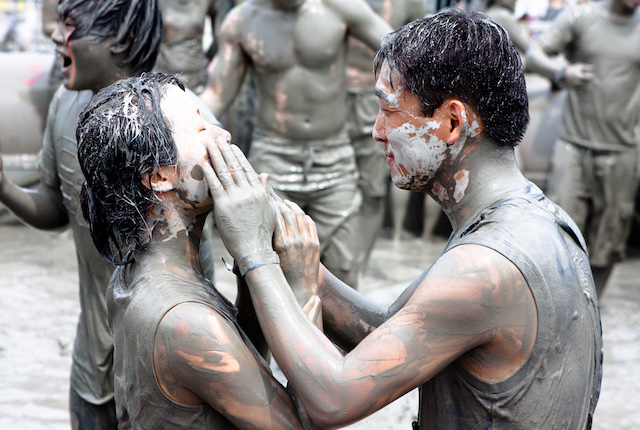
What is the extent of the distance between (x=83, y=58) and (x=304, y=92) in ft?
6.05

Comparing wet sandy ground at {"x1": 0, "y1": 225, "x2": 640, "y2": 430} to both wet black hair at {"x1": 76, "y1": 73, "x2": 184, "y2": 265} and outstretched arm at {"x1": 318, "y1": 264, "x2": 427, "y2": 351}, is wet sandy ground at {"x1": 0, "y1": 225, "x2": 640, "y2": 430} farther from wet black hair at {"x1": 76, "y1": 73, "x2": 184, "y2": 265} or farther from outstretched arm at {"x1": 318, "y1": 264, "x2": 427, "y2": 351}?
wet black hair at {"x1": 76, "y1": 73, "x2": 184, "y2": 265}

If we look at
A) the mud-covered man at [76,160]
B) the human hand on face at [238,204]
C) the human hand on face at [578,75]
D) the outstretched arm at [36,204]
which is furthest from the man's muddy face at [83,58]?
the human hand on face at [578,75]

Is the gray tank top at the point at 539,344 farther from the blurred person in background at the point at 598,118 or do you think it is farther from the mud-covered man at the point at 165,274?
the blurred person in background at the point at 598,118

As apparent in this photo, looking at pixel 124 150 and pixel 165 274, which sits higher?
pixel 124 150

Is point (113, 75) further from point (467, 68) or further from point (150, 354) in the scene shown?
point (467, 68)

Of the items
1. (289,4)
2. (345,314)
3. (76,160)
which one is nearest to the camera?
(345,314)

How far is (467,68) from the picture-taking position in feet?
5.85

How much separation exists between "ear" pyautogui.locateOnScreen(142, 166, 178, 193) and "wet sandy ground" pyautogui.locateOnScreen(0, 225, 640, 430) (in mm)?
2445

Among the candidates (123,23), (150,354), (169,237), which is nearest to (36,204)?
(123,23)

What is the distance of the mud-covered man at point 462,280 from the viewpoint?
170 cm

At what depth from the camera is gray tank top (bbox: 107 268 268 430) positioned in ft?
5.86

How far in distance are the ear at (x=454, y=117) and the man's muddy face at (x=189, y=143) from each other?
57cm

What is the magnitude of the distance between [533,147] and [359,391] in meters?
6.76

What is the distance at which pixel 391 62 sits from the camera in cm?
190
